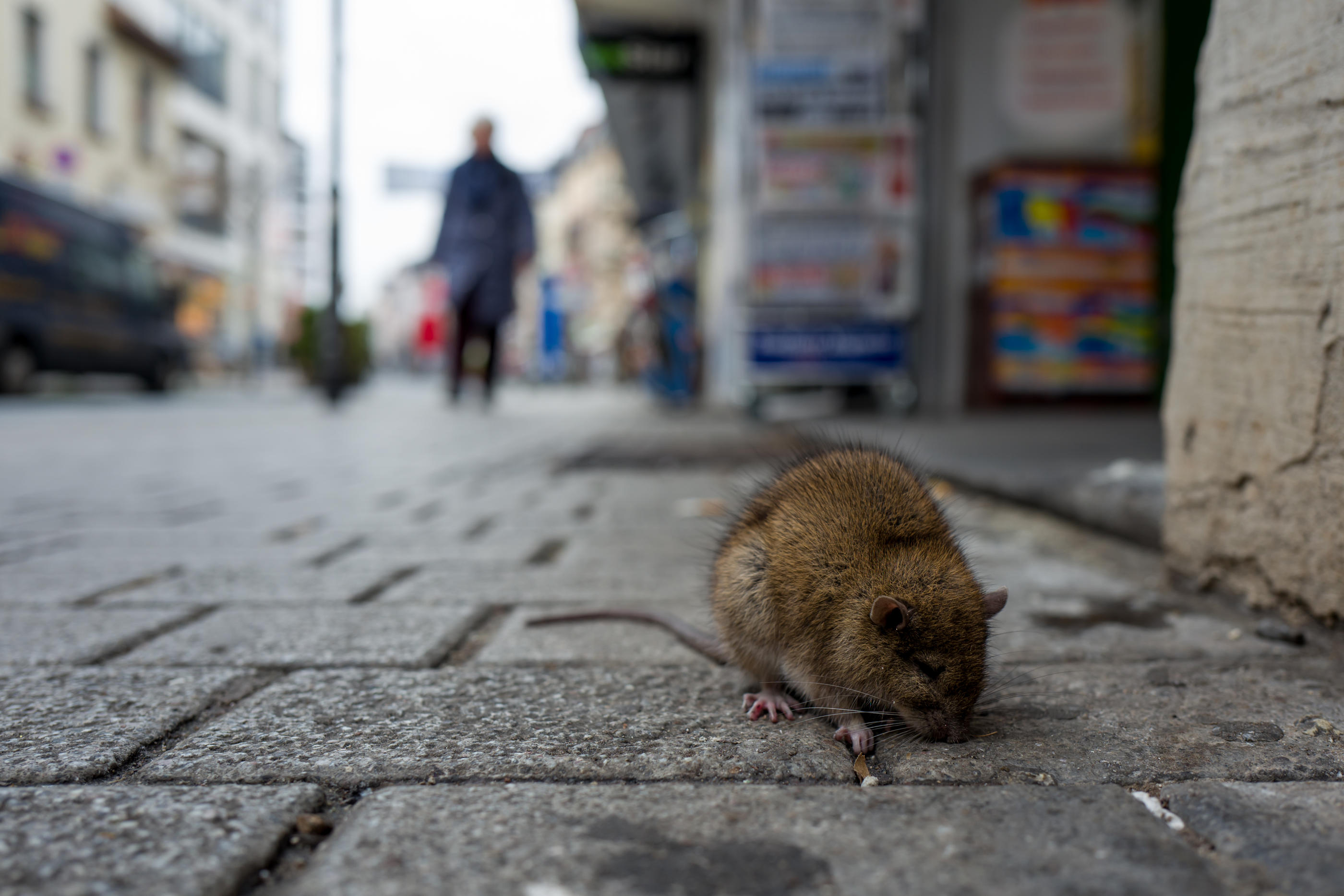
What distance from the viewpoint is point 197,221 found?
36344mm

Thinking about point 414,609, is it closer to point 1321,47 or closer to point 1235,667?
point 1235,667

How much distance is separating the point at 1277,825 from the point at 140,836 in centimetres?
128

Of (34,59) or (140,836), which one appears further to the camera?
(34,59)

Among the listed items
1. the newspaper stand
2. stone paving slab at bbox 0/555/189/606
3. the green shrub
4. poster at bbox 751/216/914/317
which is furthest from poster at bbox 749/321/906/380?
the green shrub

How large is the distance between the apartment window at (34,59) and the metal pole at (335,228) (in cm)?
1601

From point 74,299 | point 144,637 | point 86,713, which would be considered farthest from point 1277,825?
point 74,299

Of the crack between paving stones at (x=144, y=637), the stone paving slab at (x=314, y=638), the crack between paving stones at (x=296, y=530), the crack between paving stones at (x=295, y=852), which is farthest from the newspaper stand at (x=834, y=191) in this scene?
the crack between paving stones at (x=295, y=852)

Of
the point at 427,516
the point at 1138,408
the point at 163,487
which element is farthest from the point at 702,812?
the point at 1138,408

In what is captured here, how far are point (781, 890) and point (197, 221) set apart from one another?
131ft

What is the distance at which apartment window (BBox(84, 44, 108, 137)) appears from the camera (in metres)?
28.1

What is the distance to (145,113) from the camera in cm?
3159

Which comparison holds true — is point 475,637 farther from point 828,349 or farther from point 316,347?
point 316,347

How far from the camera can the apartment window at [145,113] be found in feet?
102

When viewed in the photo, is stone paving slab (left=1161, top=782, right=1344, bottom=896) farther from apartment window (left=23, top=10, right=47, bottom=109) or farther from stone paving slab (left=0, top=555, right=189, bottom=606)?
apartment window (left=23, top=10, right=47, bottom=109)
